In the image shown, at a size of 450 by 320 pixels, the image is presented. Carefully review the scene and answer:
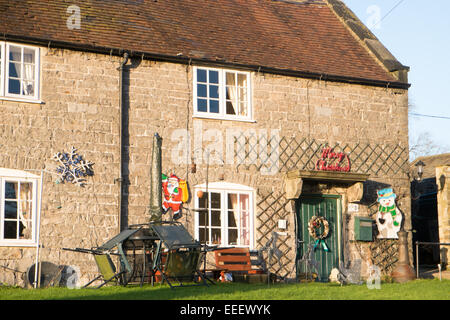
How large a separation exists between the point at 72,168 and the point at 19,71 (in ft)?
8.11

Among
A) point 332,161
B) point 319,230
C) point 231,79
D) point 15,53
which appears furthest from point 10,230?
point 332,161

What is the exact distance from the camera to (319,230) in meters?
18.8

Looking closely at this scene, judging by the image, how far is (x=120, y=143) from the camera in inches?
663

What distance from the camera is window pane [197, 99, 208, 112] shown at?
59.4 feet

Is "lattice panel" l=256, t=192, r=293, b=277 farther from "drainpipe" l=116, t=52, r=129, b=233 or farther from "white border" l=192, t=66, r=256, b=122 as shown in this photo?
"drainpipe" l=116, t=52, r=129, b=233

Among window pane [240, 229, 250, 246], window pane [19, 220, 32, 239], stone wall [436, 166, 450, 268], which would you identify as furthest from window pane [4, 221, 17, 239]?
stone wall [436, 166, 450, 268]

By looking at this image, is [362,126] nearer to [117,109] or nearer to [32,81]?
[117,109]

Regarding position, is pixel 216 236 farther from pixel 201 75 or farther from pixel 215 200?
pixel 201 75

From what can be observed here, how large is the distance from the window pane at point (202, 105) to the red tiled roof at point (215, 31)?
1.06 m

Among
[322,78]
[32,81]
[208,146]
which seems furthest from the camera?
[322,78]

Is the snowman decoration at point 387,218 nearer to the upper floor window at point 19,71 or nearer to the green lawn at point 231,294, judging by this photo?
the green lawn at point 231,294

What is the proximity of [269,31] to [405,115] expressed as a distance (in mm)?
4439
